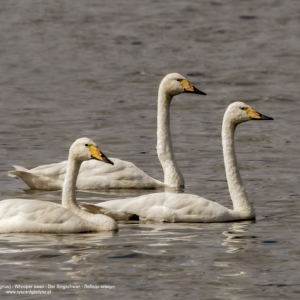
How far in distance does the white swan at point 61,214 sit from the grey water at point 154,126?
0.50 feet

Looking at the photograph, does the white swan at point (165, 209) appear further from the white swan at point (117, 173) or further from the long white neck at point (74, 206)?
the white swan at point (117, 173)

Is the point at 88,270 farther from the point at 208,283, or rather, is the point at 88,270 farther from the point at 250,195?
the point at 250,195

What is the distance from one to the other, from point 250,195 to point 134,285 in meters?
5.79

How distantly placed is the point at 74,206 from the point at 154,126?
36.8 feet

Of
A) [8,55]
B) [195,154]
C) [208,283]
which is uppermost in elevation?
[8,55]

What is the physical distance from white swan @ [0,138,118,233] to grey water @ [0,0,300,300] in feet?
0.50

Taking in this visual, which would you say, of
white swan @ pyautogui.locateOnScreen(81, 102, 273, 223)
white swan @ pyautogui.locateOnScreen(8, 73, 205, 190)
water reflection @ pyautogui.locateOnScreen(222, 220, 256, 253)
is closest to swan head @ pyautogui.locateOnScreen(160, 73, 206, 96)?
white swan @ pyautogui.locateOnScreen(8, 73, 205, 190)

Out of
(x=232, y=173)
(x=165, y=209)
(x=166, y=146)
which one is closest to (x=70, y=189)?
(x=165, y=209)

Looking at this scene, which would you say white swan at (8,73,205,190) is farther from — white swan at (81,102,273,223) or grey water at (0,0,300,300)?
white swan at (81,102,273,223)

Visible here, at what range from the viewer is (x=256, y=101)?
29.3 m

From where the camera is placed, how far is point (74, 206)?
13.3 metres

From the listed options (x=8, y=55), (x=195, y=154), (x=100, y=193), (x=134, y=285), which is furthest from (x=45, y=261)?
(x=8, y=55)

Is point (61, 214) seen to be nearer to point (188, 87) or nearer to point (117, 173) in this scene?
point (117, 173)

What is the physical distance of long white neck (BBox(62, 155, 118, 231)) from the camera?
13.1 metres
